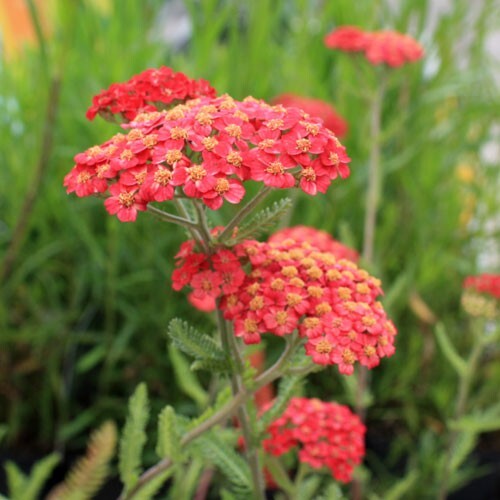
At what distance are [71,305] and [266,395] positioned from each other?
49 centimetres

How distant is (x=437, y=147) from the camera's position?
1.49m

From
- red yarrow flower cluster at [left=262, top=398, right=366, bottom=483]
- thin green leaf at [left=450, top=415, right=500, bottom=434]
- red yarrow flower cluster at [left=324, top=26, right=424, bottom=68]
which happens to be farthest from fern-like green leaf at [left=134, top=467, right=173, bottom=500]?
red yarrow flower cluster at [left=324, top=26, right=424, bottom=68]

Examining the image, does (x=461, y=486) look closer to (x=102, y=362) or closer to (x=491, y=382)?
(x=491, y=382)

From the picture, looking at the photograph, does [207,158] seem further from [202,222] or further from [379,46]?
[379,46]

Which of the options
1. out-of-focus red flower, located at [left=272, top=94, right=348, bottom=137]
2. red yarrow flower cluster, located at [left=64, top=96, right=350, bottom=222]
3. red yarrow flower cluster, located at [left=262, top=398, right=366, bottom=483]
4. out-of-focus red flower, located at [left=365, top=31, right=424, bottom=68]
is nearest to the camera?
red yarrow flower cluster, located at [left=64, top=96, right=350, bottom=222]

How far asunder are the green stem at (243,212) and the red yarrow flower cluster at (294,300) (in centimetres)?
1

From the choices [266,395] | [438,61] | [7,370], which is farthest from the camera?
[438,61]

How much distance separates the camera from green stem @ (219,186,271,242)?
21.8 inches

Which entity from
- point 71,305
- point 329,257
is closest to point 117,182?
point 329,257

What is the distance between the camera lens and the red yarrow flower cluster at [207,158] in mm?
499

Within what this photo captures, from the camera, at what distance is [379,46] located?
108 centimetres

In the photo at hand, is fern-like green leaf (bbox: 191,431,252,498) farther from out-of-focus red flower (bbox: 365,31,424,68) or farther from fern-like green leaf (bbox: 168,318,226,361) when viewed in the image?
out-of-focus red flower (bbox: 365,31,424,68)

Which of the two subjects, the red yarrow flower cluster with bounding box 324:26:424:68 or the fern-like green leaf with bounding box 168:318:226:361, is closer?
the fern-like green leaf with bounding box 168:318:226:361

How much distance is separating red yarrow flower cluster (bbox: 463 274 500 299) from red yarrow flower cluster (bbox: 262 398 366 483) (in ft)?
1.01
